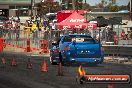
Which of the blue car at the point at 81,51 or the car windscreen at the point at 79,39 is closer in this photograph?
the blue car at the point at 81,51

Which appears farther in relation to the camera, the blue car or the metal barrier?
the metal barrier

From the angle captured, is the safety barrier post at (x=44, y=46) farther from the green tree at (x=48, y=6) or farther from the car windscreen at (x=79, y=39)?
the green tree at (x=48, y=6)

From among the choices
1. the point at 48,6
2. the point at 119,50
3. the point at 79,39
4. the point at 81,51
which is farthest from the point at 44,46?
the point at 48,6

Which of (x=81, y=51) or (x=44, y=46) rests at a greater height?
(x=81, y=51)

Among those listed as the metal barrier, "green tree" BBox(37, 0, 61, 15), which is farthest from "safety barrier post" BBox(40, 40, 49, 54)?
"green tree" BBox(37, 0, 61, 15)

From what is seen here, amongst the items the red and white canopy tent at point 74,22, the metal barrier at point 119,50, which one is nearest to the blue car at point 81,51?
the metal barrier at point 119,50

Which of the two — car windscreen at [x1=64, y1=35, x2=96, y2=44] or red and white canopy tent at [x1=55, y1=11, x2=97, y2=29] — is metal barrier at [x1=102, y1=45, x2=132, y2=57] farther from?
red and white canopy tent at [x1=55, y1=11, x2=97, y2=29]

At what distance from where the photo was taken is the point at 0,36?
40.5 m

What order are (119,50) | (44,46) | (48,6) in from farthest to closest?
(48,6)
(44,46)
(119,50)

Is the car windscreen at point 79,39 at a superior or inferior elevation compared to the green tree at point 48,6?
inferior

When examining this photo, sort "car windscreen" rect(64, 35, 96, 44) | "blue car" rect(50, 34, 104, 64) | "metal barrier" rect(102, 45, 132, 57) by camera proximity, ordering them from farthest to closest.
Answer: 1. "metal barrier" rect(102, 45, 132, 57)
2. "car windscreen" rect(64, 35, 96, 44)
3. "blue car" rect(50, 34, 104, 64)

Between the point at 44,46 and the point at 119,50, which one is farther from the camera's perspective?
the point at 44,46

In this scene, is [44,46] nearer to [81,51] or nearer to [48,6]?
[81,51]

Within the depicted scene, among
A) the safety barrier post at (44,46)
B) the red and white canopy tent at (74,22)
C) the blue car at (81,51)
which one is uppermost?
the red and white canopy tent at (74,22)
